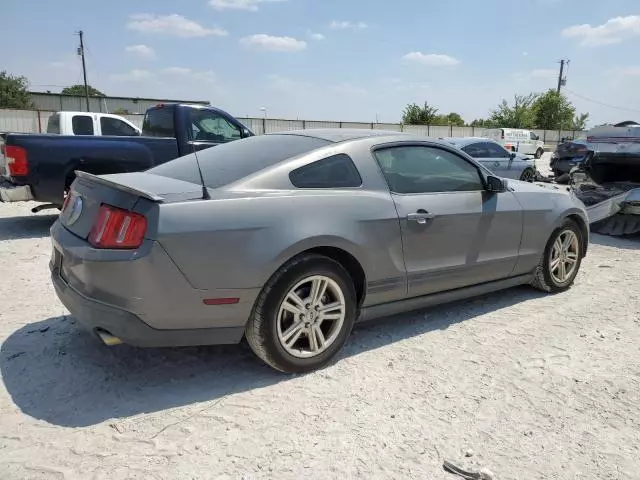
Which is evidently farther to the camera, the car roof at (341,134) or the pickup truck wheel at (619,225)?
the pickup truck wheel at (619,225)

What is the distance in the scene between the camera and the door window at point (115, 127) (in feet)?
37.3

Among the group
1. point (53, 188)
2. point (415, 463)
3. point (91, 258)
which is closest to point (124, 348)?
point (91, 258)

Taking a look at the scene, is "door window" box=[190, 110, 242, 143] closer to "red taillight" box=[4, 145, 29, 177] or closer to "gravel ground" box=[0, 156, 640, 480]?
"red taillight" box=[4, 145, 29, 177]

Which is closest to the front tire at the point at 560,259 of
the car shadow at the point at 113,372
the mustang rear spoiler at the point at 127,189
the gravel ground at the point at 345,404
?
the gravel ground at the point at 345,404

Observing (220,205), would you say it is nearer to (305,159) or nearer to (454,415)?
(305,159)

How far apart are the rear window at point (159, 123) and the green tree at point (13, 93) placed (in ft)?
167

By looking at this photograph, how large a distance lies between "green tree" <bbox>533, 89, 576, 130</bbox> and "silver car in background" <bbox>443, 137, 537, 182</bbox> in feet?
168

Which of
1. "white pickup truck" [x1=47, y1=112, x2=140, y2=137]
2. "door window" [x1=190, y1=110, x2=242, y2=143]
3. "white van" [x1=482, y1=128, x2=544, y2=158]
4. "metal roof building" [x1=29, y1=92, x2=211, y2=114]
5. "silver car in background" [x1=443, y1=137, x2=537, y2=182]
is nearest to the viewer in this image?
"door window" [x1=190, y1=110, x2=242, y2=143]

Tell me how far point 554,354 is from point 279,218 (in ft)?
7.31

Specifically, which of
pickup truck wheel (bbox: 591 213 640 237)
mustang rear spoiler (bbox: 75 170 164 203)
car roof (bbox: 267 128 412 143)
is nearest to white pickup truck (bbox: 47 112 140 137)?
car roof (bbox: 267 128 412 143)

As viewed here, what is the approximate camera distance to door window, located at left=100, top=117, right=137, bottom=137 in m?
11.4

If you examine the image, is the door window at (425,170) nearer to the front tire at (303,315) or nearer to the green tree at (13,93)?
the front tire at (303,315)

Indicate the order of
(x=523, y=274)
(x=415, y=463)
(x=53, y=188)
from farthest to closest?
(x=53, y=188) → (x=523, y=274) → (x=415, y=463)

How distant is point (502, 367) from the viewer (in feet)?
11.4
